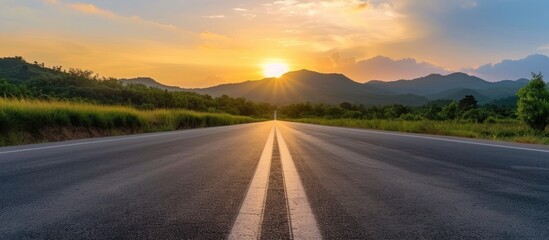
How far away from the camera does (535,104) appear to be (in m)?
27.0

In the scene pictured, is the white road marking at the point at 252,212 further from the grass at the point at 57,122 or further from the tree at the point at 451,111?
the tree at the point at 451,111

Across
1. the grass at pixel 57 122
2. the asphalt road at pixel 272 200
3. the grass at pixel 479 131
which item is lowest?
the grass at pixel 479 131

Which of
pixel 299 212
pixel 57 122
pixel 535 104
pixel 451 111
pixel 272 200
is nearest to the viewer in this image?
pixel 299 212

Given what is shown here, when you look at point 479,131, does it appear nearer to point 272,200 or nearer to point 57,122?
point 57,122

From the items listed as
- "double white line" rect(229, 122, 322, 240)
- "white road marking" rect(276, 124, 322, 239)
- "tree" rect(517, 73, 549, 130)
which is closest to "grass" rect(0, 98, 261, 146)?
"double white line" rect(229, 122, 322, 240)

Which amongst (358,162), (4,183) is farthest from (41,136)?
(358,162)

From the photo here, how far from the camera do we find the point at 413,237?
2.55m

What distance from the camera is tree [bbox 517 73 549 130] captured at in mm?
26828

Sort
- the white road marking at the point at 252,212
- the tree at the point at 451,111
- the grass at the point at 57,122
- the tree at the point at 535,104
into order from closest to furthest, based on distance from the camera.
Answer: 1. the white road marking at the point at 252,212
2. the grass at the point at 57,122
3. the tree at the point at 535,104
4. the tree at the point at 451,111

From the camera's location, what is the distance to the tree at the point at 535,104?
2683cm

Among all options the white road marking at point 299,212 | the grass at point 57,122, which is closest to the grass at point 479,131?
the white road marking at point 299,212

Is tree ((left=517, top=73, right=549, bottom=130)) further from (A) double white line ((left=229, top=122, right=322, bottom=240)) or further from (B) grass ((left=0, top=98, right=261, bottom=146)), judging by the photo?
(A) double white line ((left=229, top=122, right=322, bottom=240))

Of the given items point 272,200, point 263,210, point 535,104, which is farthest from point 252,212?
point 535,104

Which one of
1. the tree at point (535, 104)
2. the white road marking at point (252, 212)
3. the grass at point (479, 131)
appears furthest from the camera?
the tree at point (535, 104)
